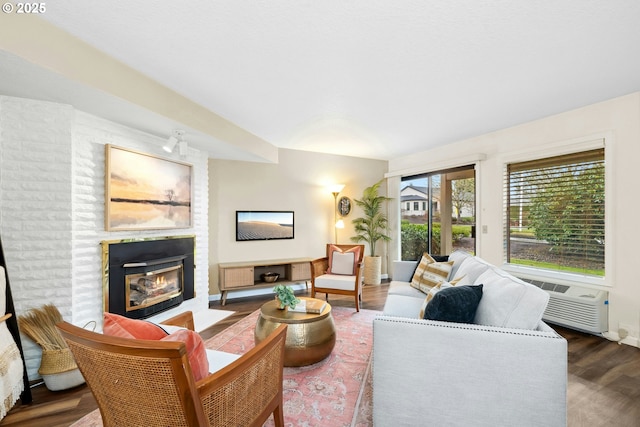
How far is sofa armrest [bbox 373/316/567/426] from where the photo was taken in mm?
1343

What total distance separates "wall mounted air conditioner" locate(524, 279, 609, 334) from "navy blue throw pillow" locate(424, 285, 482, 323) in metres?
2.27

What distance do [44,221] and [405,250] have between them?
17.6 ft

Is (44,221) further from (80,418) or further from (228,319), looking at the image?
(228,319)

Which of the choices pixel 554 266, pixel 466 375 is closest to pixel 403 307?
pixel 466 375

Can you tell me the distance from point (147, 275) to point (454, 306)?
312cm

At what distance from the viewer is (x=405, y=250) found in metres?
5.86

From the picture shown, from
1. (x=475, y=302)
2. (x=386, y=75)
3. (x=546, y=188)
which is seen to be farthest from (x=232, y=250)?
(x=546, y=188)

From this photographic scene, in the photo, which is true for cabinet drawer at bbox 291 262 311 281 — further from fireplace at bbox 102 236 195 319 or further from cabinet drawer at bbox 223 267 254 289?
fireplace at bbox 102 236 195 319

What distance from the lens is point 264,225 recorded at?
193 inches

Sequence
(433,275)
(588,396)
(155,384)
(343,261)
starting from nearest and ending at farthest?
(155,384)
(588,396)
(433,275)
(343,261)

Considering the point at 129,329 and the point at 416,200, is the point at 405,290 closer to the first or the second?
the point at 129,329

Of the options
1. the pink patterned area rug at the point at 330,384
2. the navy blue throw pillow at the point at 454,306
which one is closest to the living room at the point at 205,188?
the pink patterned area rug at the point at 330,384

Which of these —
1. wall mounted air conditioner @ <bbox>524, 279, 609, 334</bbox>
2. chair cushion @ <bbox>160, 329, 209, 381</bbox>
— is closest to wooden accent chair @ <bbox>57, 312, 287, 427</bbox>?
chair cushion @ <bbox>160, 329, 209, 381</bbox>

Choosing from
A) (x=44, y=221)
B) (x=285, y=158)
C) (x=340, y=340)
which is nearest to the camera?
(x=44, y=221)
